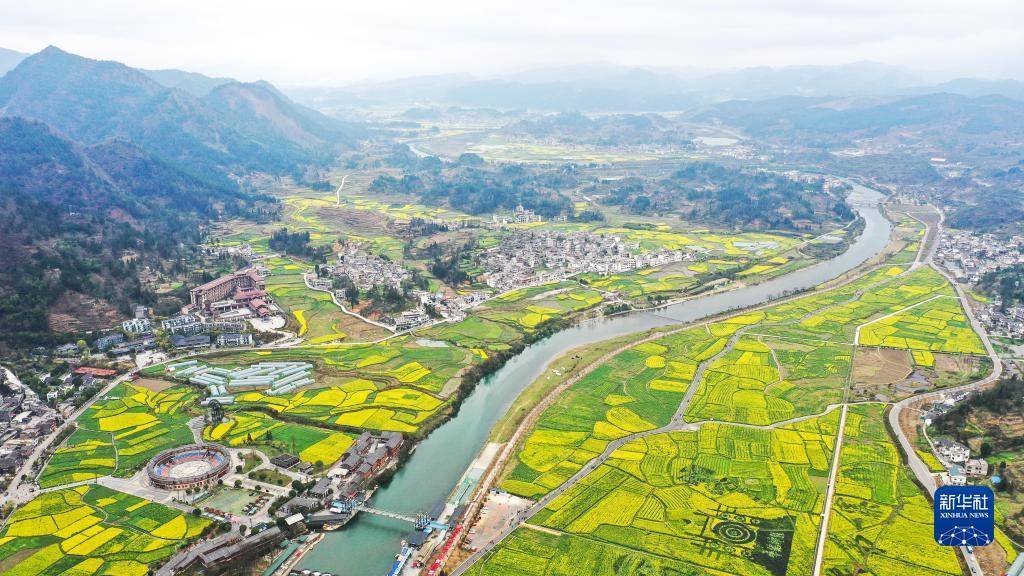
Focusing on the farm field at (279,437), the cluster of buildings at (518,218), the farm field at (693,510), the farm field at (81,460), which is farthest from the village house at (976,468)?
the cluster of buildings at (518,218)

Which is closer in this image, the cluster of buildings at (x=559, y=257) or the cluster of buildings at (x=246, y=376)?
the cluster of buildings at (x=246, y=376)

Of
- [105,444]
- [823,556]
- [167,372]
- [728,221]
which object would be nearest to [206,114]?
[728,221]

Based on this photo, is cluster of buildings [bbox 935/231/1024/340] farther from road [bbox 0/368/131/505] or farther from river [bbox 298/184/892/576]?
road [bbox 0/368/131/505]

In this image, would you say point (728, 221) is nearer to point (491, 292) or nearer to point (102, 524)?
point (491, 292)

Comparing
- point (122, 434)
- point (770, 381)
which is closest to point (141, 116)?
point (122, 434)

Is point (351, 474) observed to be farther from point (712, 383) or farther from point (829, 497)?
point (712, 383)

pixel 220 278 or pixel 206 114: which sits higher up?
pixel 206 114

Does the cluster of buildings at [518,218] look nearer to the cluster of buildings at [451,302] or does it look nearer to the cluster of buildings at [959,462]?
the cluster of buildings at [451,302]
